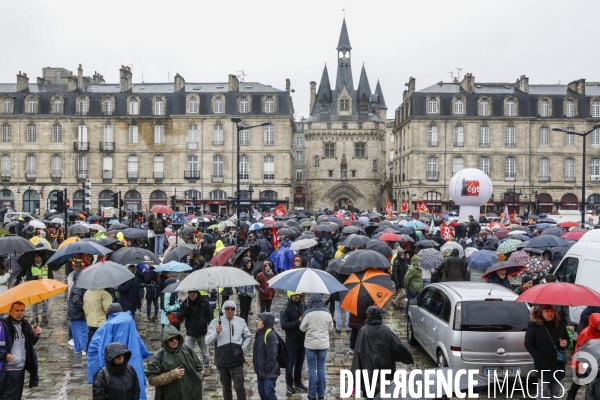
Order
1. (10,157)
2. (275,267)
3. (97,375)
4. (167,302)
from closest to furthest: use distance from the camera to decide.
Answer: (97,375)
(167,302)
(275,267)
(10,157)

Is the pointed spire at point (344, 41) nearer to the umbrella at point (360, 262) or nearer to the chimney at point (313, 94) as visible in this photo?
the chimney at point (313, 94)

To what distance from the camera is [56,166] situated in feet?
163

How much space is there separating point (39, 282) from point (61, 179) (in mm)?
45584

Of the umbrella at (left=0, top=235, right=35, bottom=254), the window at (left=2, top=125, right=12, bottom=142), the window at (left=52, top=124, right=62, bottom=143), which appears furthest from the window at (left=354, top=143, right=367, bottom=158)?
the umbrella at (left=0, top=235, right=35, bottom=254)

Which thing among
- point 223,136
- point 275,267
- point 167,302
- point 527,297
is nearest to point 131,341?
point 167,302

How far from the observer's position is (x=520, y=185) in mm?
51156

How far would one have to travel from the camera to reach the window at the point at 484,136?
51000 mm

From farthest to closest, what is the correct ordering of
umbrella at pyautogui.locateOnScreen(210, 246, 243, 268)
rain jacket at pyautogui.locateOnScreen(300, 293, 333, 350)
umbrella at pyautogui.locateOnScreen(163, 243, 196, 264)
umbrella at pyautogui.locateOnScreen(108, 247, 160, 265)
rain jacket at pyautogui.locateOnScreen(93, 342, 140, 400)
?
umbrella at pyautogui.locateOnScreen(163, 243, 196, 264), umbrella at pyautogui.locateOnScreen(210, 246, 243, 268), umbrella at pyautogui.locateOnScreen(108, 247, 160, 265), rain jacket at pyautogui.locateOnScreen(300, 293, 333, 350), rain jacket at pyautogui.locateOnScreen(93, 342, 140, 400)

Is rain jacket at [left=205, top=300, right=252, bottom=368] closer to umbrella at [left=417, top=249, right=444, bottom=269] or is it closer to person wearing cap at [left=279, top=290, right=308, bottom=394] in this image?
person wearing cap at [left=279, top=290, right=308, bottom=394]

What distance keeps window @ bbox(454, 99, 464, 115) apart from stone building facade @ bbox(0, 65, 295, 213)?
47.3ft

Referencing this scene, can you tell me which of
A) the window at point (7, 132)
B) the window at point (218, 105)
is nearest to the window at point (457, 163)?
the window at point (218, 105)

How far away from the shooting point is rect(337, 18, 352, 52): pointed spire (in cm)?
6741

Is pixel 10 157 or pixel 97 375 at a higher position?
pixel 10 157

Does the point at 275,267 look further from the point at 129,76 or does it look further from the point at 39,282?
the point at 129,76
